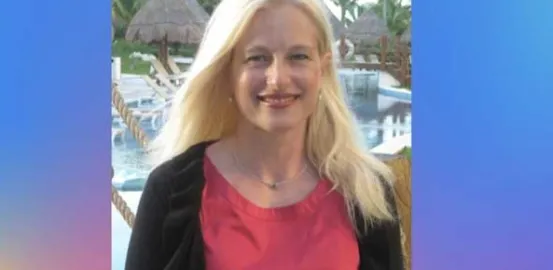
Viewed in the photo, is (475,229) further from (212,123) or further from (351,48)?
(212,123)

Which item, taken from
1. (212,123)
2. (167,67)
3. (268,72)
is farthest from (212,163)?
(167,67)

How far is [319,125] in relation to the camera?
1.42 metres

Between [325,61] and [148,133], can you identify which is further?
[148,133]

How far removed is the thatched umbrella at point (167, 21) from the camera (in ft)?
7.02

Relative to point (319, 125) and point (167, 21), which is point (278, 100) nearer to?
point (319, 125)

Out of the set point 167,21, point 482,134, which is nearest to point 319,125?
point 167,21

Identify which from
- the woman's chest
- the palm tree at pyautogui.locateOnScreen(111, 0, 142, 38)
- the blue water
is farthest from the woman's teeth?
the palm tree at pyautogui.locateOnScreen(111, 0, 142, 38)

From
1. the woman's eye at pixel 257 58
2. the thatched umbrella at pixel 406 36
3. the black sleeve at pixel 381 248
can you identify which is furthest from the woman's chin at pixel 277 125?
the thatched umbrella at pixel 406 36

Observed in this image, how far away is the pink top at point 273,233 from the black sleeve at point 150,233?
75 millimetres

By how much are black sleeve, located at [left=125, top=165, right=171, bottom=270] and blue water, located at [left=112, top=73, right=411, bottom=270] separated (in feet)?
2.69

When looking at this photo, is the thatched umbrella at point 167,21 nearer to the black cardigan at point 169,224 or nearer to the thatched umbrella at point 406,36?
the thatched umbrella at point 406,36

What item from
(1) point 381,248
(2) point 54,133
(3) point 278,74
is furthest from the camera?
(2) point 54,133

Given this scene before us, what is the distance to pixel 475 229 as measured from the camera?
7.47 feet

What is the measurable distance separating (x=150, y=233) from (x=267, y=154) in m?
0.26
